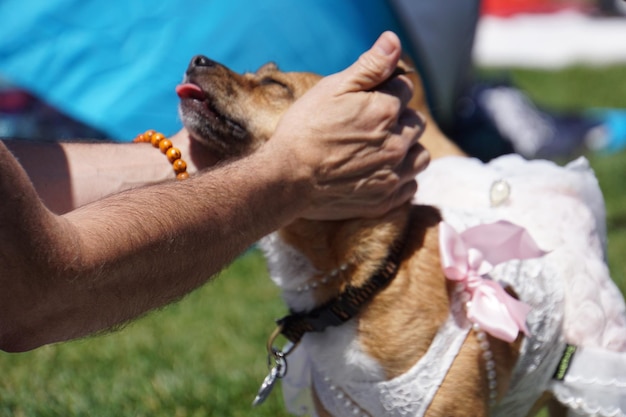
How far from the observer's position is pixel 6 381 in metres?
3.44

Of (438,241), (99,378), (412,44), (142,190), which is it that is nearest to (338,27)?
(412,44)

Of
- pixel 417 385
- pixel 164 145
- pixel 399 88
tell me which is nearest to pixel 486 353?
pixel 417 385

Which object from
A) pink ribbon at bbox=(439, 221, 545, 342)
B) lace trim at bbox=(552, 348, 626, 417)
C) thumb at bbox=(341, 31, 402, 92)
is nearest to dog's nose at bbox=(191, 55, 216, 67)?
thumb at bbox=(341, 31, 402, 92)

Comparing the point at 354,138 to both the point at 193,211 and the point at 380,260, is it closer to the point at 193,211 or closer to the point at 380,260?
the point at 380,260

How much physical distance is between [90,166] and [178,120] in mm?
2119

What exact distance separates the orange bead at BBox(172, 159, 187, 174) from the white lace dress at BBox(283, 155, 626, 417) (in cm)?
60

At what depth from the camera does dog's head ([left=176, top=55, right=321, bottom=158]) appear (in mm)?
2395

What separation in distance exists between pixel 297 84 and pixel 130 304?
1018mm

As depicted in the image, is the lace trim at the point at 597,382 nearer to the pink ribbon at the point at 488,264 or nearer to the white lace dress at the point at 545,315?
the white lace dress at the point at 545,315

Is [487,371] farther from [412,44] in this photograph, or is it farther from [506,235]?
[412,44]

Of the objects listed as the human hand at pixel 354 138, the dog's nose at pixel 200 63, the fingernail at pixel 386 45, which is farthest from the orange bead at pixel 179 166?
the fingernail at pixel 386 45

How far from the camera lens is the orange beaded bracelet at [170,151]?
8.17 ft

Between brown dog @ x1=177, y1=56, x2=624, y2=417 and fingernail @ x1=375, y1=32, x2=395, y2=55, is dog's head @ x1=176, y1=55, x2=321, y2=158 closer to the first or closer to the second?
brown dog @ x1=177, y1=56, x2=624, y2=417

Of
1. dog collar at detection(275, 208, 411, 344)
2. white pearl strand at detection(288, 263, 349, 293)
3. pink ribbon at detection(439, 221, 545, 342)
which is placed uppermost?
A: white pearl strand at detection(288, 263, 349, 293)
